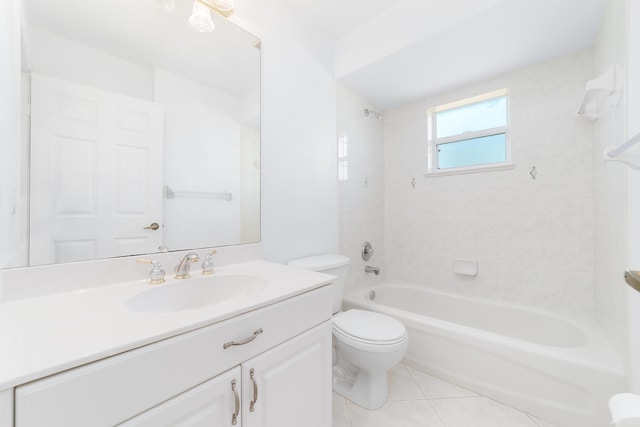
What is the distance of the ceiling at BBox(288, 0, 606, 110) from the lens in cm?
139

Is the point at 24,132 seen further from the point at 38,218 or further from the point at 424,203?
the point at 424,203

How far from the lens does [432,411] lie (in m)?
1.39

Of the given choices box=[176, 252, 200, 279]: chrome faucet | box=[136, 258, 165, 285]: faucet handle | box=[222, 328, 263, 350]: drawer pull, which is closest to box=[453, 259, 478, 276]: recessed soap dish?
box=[222, 328, 263, 350]: drawer pull

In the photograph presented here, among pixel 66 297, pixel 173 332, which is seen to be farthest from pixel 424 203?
pixel 66 297

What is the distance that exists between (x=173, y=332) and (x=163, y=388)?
4.9 inches

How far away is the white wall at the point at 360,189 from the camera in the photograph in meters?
2.16

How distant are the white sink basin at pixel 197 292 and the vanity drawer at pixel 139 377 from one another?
20 cm

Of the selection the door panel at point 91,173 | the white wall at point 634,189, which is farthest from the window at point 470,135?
the door panel at point 91,173

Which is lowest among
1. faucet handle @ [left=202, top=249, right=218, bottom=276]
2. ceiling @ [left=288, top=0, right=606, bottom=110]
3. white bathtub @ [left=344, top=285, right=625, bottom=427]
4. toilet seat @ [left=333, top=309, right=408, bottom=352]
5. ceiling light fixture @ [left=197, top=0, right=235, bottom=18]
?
white bathtub @ [left=344, top=285, right=625, bottom=427]

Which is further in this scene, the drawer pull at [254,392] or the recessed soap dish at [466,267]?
the recessed soap dish at [466,267]

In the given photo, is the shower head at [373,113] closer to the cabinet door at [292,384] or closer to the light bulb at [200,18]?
the light bulb at [200,18]

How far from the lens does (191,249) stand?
1213 mm

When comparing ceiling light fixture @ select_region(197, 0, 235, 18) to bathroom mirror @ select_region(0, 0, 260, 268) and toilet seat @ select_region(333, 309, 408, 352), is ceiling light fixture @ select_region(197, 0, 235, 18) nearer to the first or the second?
bathroom mirror @ select_region(0, 0, 260, 268)

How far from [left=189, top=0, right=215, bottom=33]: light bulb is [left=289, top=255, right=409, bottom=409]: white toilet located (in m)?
1.35
